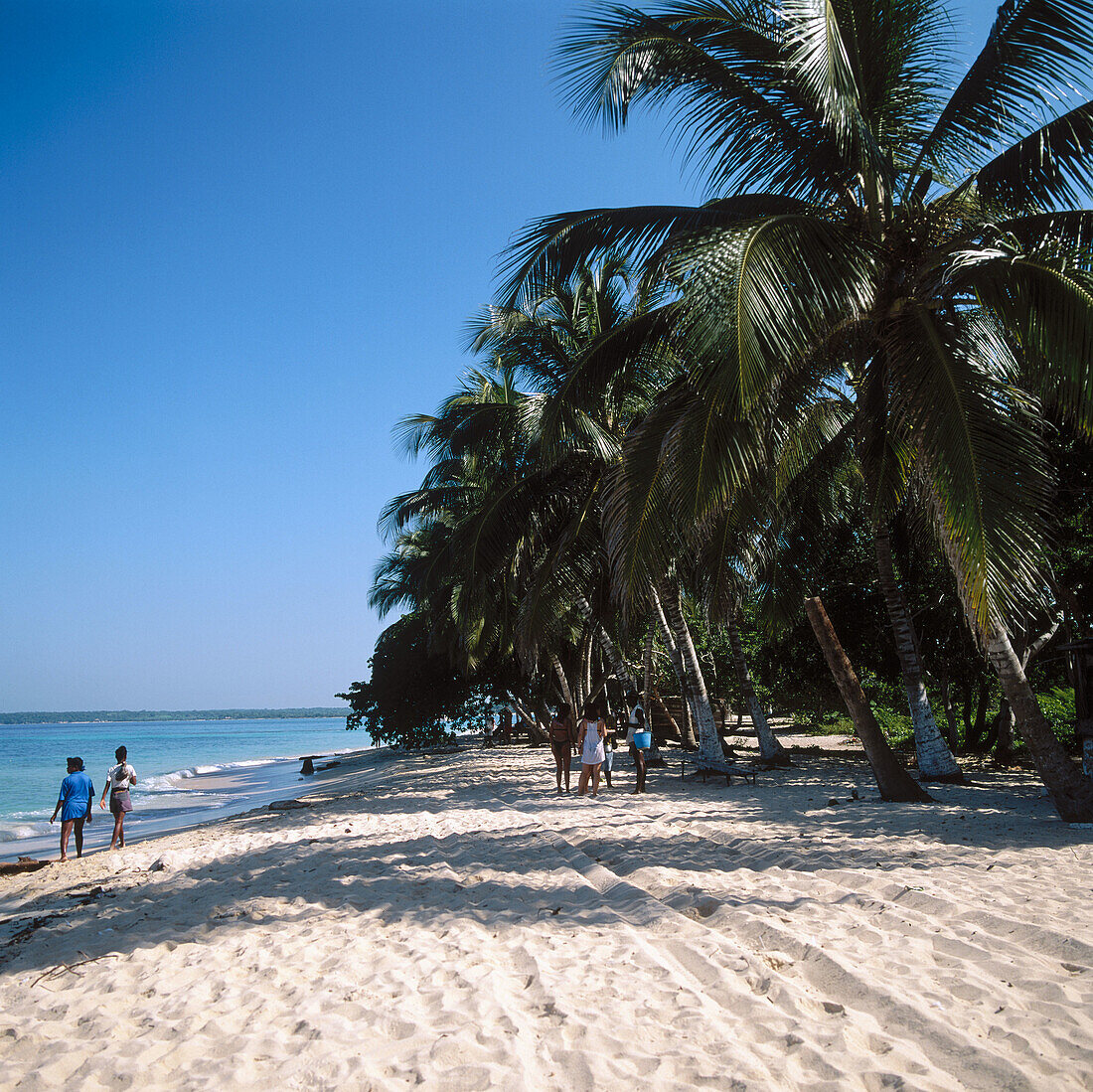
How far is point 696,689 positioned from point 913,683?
3884mm

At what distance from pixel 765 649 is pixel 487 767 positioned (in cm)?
746

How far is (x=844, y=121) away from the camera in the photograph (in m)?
6.23

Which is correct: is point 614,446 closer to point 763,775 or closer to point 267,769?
point 763,775

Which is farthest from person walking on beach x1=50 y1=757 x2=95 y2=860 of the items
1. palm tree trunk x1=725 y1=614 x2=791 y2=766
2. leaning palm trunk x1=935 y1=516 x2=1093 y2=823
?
leaning palm trunk x1=935 y1=516 x2=1093 y2=823

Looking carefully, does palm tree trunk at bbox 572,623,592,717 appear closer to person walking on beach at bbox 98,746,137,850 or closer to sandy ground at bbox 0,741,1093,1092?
person walking on beach at bbox 98,746,137,850

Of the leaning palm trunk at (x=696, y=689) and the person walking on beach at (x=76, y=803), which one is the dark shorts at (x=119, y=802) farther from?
the leaning palm trunk at (x=696, y=689)

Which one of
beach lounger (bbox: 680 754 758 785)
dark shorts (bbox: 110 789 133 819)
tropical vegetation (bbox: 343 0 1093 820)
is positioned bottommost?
beach lounger (bbox: 680 754 758 785)

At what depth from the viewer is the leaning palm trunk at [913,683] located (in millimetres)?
9961

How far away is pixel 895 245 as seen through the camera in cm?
703

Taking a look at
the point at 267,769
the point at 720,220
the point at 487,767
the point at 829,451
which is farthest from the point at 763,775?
the point at 267,769

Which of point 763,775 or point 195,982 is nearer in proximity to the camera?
point 195,982

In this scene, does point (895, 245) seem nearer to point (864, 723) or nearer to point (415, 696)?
point (864, 723)

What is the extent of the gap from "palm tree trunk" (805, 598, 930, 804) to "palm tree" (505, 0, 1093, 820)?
1680 millimetres

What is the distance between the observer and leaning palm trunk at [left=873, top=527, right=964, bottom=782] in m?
9.96
